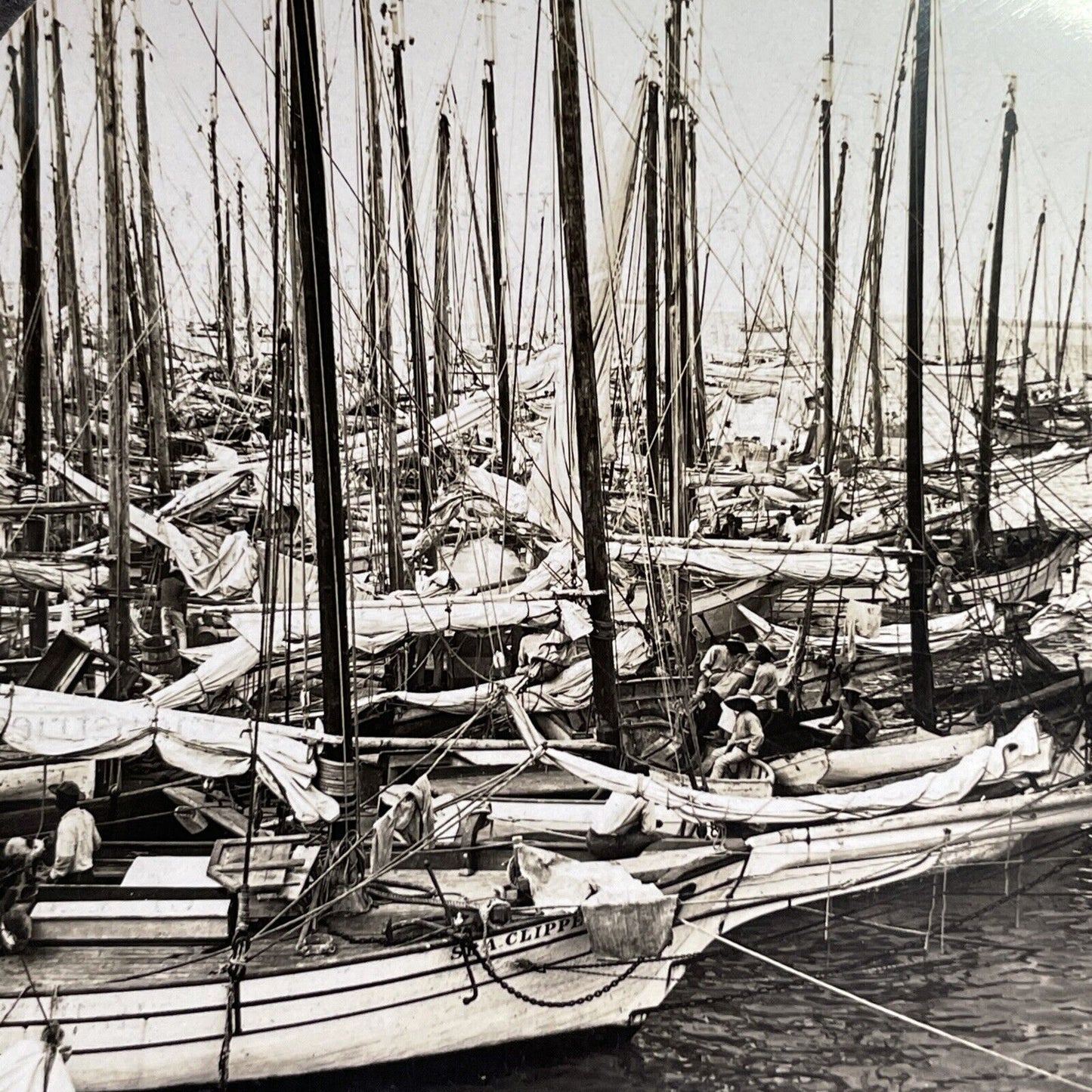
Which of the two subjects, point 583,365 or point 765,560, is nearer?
point 583,365

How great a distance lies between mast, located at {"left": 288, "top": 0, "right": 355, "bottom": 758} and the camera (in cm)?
271

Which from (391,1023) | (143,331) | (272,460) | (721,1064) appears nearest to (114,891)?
(391,1023)

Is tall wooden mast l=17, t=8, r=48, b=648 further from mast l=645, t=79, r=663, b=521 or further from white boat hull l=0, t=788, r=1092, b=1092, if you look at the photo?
mast l=645, t=79, r=663, b=521

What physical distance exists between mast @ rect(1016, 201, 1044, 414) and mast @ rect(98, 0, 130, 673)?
242cm

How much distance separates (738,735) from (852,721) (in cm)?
35

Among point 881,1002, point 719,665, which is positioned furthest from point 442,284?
point 881,1002

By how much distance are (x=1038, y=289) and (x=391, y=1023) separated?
2627mm

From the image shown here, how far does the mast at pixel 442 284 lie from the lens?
285cm

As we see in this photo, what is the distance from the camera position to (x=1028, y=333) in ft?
10.2

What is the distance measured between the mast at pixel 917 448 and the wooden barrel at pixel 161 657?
200 cm

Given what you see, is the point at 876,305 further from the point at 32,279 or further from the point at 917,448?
the point at 32,279

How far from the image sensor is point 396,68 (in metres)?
2.81

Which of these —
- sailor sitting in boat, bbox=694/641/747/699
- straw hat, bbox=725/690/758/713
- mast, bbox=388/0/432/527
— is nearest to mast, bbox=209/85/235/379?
mast, bbox=388/0/432/527

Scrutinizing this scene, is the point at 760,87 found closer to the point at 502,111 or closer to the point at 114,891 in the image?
the point at 502,111
